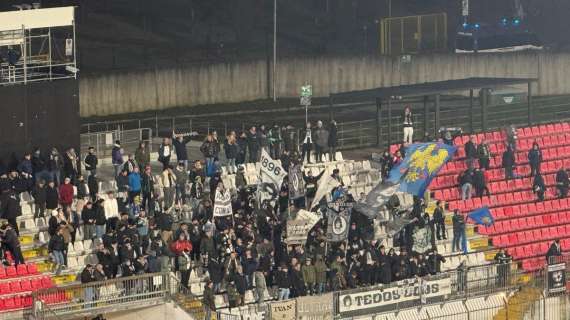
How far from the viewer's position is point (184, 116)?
6378 centimetres

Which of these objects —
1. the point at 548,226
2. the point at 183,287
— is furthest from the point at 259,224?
the point at 548,226

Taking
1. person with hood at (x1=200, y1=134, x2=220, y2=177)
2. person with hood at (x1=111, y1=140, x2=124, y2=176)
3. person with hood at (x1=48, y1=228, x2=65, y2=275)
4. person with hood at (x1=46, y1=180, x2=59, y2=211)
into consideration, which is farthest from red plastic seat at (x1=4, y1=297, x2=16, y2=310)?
person with hood at (x1=200, y1=134, x2=220, y2=177)

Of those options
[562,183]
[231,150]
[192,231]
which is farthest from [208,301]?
[562,183]

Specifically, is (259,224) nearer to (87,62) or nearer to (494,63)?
(87,62)

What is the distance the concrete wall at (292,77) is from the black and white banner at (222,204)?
1715 centimetres

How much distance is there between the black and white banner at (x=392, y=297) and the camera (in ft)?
147

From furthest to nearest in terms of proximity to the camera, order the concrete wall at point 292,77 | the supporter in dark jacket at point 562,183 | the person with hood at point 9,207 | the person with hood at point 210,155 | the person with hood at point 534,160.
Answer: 1. the concrete wall at point 292,77
2. the person with hood at point 534,160
3. the supporter in dark jacket at point 562,183
4. the person with hood at point 210,155
5. the person with hood at point 9,207

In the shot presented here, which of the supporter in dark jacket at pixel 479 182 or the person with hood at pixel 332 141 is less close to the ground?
the person with hood at pixel 332 141

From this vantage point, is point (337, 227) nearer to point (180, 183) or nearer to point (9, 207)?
point (180, 183)

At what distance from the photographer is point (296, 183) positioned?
4772 cm

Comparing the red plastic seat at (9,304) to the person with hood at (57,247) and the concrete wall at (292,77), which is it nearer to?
the person with hood at (57,247)

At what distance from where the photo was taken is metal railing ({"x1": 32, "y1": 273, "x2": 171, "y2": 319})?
4175 cm

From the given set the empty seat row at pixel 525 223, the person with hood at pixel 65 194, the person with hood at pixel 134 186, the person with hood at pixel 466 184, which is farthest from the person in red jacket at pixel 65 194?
the person with hood at pixel 466 184

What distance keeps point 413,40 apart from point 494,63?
127 inches
